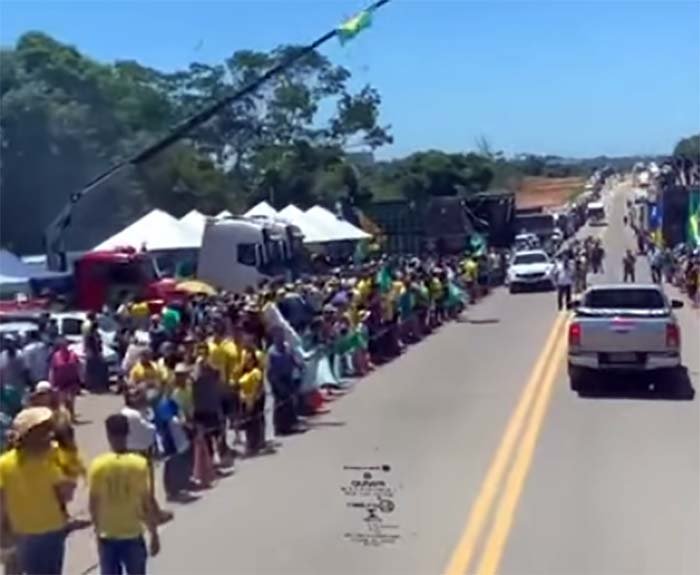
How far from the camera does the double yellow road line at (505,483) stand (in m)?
12.4

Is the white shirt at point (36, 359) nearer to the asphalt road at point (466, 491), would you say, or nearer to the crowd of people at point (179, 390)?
the crowd of people at point (179, 390)

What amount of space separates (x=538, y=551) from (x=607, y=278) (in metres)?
49.6

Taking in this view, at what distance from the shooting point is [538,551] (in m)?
12.6

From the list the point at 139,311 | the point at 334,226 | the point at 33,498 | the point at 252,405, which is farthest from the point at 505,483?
the point at 334,226

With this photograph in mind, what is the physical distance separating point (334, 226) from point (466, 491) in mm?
42074

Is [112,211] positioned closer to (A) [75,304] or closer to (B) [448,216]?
(B) [448,216]

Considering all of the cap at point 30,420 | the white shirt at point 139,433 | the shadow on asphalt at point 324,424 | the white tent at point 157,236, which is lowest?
the shadow on asphalt at point 324,424

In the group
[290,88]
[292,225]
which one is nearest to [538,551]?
[292,225]

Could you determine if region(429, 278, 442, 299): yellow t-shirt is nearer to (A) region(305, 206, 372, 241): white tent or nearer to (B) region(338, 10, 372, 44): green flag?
(B) region(338, 10, 372, 44): green flag

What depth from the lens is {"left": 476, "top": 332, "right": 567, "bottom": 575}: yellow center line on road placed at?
12414 mm

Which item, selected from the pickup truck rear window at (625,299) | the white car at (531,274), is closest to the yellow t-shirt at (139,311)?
the pickup truck rear window at (625,299)

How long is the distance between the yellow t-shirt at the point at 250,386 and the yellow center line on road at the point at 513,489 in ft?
9.64

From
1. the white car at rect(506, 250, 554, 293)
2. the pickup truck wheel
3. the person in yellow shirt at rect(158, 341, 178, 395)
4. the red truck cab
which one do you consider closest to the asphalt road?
the pickup truck wheel

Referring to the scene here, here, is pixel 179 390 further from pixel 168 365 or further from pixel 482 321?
pixel 482 321
